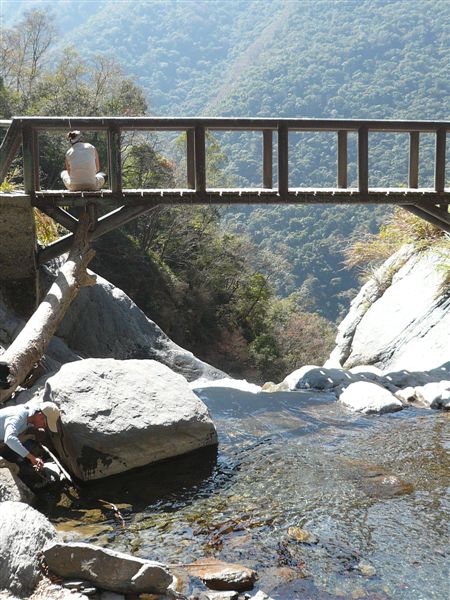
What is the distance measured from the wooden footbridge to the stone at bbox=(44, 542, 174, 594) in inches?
257

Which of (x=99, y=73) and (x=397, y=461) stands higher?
(x=99, y=73)

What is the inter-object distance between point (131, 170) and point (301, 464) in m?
21.0

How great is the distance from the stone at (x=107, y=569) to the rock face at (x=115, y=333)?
7.84 meters

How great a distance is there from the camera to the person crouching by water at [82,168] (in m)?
10.5

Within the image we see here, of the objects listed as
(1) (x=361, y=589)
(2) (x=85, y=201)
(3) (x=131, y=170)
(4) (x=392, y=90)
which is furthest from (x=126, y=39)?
(1) (x=361, y=589)

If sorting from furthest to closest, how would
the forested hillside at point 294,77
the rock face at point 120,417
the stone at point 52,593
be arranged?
1. the forested hillside at point 294,77
2. the rock face at point 120,417
3. the stone at point 52,593

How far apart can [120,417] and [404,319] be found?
23.4ft

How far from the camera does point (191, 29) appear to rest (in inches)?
4070

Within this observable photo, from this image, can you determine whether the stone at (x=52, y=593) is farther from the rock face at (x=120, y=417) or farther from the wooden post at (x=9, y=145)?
the wooden post at (x=9, y=145)

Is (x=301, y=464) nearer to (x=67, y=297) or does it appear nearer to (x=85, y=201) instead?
(x=67, y=297)

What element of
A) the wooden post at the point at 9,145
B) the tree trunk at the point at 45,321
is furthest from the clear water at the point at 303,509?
the wooden post at the point at 9,145

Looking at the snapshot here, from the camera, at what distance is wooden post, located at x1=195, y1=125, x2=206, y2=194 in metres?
10.7

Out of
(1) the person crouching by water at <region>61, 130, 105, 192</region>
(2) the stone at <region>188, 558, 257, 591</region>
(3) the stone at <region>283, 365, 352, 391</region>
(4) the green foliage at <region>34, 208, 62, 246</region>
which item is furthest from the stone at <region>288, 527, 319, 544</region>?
(4) the green foliage at <region>34, 208, 62, 246</region>

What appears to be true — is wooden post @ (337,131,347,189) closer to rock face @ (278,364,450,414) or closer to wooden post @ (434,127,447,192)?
wooden post @ (434,127,447,192)
